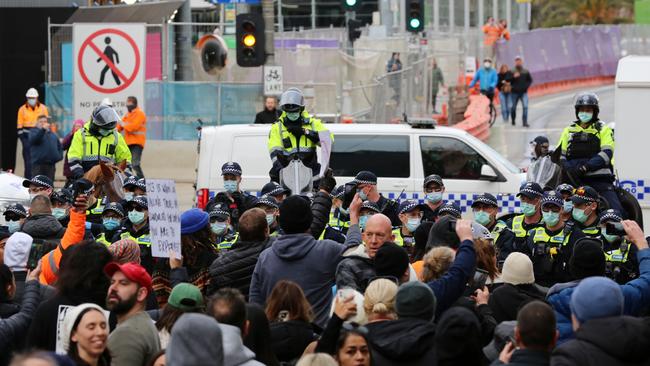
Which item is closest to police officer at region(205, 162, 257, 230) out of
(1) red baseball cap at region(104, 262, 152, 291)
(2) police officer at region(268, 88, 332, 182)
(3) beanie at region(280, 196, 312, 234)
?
(2) police officer at region(268, 88, 332, 182)

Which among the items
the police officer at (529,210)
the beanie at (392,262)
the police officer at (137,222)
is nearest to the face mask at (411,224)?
the police officer at (529,210)

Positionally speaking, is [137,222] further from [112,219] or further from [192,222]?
[192,222]

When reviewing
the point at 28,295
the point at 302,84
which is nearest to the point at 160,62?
the point at 302,84

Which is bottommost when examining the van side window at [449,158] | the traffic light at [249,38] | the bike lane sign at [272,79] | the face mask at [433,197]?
the face mask at [433,197]

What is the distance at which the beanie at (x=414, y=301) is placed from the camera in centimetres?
769

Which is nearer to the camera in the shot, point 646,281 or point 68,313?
point 68,313

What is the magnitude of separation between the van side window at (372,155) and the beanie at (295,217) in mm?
8317

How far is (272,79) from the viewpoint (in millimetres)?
24250

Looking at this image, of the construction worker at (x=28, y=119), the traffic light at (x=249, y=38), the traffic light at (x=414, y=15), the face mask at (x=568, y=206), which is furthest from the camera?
the construction worker at (x=28, y=119)

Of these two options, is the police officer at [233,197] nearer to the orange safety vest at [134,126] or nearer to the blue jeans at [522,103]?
the orange safety vest at [134,126]

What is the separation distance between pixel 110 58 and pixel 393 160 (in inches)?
270

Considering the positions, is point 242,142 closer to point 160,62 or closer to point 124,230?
point 124,230

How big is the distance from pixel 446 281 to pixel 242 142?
32.2 feet

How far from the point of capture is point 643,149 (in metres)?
16.0
